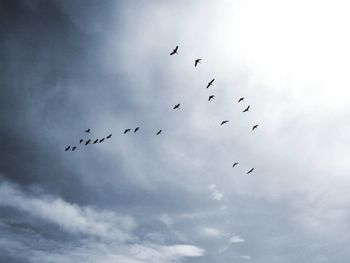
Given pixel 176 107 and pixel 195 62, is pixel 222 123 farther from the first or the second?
pixel 195 62

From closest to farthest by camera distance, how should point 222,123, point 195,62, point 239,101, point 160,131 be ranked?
point 195,62 < point 239,101 < point 222,123 < point 160,131

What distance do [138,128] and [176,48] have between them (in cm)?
1813

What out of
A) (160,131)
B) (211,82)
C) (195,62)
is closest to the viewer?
(195,62)

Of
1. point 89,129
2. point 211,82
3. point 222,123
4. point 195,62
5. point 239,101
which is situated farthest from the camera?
point 89,129

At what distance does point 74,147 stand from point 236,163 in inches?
1193

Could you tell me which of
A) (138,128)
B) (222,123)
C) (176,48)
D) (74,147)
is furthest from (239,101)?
(74,147)

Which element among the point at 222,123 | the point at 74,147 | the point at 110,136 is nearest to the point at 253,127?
the point at 222,123

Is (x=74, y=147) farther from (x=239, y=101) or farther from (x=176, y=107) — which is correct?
(x=239, y=101)

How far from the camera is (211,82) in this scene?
128ft

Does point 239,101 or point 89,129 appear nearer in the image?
point 239,101

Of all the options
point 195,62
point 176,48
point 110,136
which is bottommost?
point 195,62

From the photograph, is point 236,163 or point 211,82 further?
point 236,163

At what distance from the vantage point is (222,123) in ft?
153

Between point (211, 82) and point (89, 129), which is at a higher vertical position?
point (89, 129)
